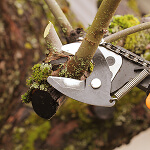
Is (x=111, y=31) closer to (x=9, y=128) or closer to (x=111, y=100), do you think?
(x=111, y=100)

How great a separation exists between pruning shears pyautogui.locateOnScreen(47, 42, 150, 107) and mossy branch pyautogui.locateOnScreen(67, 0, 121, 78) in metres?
0.07

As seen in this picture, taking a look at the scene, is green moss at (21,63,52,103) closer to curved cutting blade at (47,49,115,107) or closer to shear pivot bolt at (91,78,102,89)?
curved cutting blade at (47,49,115,107)

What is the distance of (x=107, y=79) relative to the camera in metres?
0.85

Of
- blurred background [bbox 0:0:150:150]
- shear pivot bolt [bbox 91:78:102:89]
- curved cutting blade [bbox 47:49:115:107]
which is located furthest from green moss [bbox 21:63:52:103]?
blurred background [bbox 0:0:150:150]

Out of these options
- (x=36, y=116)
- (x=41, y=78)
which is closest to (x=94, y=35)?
(x=41, y=78)

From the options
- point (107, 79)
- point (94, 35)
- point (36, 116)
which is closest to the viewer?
point (94, 35)

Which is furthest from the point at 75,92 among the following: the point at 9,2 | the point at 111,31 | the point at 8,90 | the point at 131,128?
the point at 9,2

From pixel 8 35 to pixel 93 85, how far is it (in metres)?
1.90

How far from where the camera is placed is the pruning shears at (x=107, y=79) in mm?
800

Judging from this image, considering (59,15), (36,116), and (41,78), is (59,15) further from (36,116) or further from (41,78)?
(36,116)

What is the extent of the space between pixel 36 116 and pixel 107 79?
1.58m

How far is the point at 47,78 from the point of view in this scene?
2.64 ft

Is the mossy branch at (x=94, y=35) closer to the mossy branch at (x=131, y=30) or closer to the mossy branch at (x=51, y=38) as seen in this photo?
the mossy branch at (x=51, y=38)

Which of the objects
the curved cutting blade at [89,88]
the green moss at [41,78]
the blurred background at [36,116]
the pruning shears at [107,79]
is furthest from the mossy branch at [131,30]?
the blurred background at [36,116]
